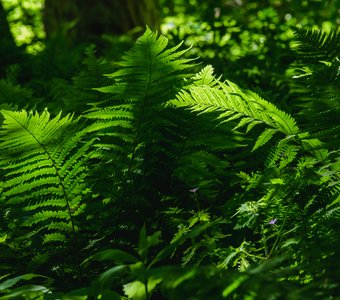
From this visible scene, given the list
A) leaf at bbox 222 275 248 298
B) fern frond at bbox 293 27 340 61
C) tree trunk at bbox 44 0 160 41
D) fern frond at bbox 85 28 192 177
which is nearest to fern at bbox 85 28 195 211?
fern frond at bbox 85 28 192 177

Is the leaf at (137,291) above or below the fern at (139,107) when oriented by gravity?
below

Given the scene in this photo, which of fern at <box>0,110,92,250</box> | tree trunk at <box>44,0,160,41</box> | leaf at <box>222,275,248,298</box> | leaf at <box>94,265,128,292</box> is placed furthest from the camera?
tree trunk at <box>44,0,160,41</box>

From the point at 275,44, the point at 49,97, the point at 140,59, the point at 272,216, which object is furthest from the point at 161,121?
the point at 275,44

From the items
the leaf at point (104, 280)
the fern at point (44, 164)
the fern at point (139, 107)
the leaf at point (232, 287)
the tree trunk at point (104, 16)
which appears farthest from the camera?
the tree trunk at point (104, 16)

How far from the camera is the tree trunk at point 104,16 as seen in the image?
4.46m

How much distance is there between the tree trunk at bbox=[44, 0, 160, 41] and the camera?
175 inches

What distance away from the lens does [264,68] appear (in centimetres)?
293

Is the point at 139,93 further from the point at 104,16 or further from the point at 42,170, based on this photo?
the point at 104,16

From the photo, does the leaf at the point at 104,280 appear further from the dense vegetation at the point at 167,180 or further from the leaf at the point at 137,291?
the dense vegetation at the point at 167,180

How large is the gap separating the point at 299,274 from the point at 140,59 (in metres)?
0.90

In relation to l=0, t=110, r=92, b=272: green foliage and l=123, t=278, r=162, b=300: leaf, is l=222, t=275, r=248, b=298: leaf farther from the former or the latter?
l=0, t=110, r=92, b=272: green foliage

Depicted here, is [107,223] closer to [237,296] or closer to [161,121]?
[161,121]

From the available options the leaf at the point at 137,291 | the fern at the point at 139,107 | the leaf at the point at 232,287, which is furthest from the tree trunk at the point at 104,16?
the leaf at the point at 232,287

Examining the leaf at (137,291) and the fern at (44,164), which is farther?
the fern at (44,164)
